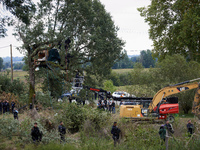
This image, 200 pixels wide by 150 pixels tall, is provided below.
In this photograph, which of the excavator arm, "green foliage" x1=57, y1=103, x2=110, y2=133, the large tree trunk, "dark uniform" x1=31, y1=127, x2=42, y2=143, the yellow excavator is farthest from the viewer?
the large tree trunk

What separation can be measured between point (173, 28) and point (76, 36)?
13457 millimetres

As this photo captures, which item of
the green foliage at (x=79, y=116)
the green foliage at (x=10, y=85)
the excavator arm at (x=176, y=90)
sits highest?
the green foliage at (x=10, y=85)

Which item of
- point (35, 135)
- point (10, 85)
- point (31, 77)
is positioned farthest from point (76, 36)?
point (35, 135)

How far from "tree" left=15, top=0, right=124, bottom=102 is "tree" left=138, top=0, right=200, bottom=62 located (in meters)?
8.17

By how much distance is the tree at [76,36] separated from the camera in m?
18.8

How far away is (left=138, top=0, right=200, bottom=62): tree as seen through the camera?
25.6 metres

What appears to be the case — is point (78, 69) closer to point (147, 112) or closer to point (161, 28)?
point (147, 112)

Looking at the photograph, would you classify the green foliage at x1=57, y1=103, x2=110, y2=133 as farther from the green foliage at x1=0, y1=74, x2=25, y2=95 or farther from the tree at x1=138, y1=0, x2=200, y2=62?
the tree at x1=138, y1=0, x2=200, y2=62

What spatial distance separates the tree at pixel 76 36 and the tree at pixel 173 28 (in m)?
8.17

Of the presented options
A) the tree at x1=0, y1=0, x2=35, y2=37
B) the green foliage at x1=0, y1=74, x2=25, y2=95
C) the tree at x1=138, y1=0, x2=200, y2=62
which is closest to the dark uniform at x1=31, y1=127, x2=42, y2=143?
the tree at x1=0, y1=0, x2=35, y2=37

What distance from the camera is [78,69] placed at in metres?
23.5

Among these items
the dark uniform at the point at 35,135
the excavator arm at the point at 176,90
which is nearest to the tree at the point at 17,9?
the dark uniform at the point at 35,135

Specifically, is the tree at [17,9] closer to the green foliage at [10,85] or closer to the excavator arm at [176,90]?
the excavator arm at [176,90]

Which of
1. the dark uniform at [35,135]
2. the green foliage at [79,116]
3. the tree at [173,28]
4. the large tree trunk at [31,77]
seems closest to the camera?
the dark uniform at [35,135]
